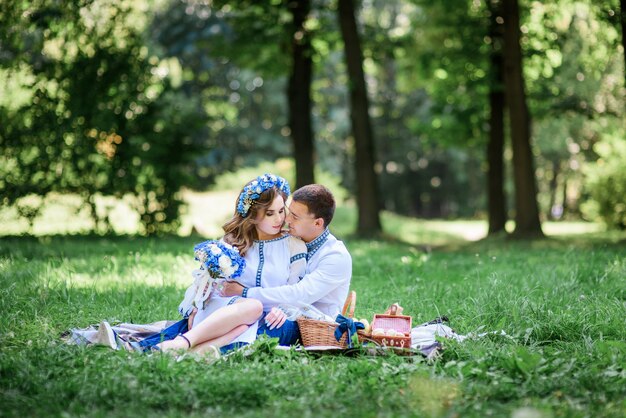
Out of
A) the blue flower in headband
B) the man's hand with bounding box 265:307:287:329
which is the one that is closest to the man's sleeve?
the man's hand with bounding box 265:307:287:329

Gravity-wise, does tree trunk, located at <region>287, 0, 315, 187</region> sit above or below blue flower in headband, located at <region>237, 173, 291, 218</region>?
above

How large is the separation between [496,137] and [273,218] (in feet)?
47.3

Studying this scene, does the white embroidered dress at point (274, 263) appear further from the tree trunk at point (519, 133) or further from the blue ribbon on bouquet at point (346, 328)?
the tree trunk at point (519, 133)

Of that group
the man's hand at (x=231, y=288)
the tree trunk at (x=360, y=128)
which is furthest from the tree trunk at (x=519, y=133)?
the man's hand at (x=231, y=288)

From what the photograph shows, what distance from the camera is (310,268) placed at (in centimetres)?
552

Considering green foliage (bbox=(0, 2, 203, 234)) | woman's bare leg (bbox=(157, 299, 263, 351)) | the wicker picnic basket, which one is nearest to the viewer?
woman's bare leg (bbox=(157, 299, 263, 351))

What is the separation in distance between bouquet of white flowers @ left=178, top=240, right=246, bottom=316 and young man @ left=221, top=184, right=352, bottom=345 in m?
0.20

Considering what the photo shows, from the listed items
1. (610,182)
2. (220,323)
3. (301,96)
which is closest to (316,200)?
(220,323)

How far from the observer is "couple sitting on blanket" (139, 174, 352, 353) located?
5305mm

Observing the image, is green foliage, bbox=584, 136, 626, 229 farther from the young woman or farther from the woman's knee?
the woman's knee

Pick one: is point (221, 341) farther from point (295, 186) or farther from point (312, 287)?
point (295, 186)

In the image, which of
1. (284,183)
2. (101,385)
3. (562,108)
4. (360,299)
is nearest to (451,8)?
(562,108)

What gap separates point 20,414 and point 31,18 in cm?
1092

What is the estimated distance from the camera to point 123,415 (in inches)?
148
